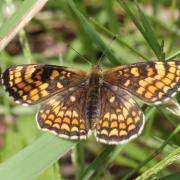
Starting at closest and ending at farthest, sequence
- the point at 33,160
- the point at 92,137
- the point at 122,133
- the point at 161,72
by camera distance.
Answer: the point at 33,160
the point at 122,133
the point at 161,72
the point at 92,137

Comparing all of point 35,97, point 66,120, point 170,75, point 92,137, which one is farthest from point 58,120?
point 92,137

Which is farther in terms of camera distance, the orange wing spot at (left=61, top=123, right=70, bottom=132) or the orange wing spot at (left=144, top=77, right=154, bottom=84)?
the orange wing spot at (left=144, top=77, right=154, bottom=84)

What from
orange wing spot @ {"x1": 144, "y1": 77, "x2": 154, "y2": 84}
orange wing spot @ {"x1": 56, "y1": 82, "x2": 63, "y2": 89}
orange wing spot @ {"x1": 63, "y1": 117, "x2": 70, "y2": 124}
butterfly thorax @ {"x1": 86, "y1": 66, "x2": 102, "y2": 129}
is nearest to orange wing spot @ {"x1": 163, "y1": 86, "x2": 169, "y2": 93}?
orange wing spot @ {"x1": 144, "y1": 77, "x2": 154, "y2": 84}

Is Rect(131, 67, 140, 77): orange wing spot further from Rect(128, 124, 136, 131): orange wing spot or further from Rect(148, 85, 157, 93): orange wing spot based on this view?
Rect(128, 124, 136, 131): orange wing spot

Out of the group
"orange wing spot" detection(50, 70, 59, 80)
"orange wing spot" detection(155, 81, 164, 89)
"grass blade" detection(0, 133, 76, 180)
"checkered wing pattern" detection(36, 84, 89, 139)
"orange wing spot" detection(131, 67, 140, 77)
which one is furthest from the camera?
"orange wing spot" detection(50, 70, 59, 80)

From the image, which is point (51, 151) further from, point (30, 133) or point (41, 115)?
point (30, 133)

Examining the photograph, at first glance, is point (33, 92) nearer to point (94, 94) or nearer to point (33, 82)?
point (33, 82)
